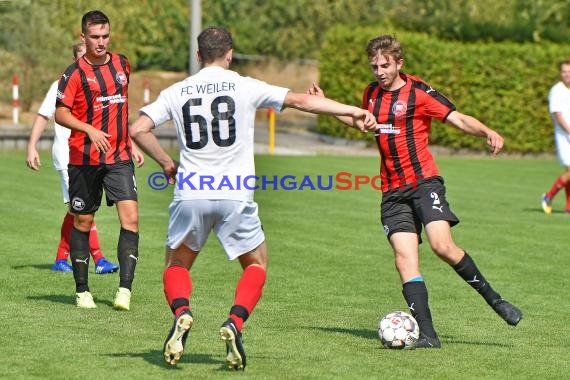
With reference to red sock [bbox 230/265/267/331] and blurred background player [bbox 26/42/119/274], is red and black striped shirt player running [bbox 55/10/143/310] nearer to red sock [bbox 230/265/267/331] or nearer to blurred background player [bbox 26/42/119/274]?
blurred background player [bbox 26/42/119/274]

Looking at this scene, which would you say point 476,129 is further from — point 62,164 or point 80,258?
point 62,164

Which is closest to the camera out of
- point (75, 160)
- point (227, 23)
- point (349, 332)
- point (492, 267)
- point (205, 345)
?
point (205, 345)

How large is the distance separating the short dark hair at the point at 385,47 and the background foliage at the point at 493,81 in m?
24.8

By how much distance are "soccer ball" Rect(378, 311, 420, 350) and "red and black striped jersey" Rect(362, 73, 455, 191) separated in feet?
3.26

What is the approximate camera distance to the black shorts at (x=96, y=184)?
10.4 metres

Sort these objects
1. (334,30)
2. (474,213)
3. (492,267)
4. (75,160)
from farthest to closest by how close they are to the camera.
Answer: (334,30), (474,213), (492,267), (75,160)

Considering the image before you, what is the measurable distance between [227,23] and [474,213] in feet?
99.5

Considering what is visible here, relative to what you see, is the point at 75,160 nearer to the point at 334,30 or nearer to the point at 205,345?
the point at 205,345

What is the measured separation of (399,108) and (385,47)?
0.48 meters

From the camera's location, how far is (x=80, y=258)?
10414mm

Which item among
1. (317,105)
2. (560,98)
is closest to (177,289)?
(317,105)

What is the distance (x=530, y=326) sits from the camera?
9789 millimetres

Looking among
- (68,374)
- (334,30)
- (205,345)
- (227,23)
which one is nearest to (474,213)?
(205,345)

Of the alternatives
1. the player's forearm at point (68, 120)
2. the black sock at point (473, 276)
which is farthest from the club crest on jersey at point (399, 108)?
the player's forearm at point (68, 120)
